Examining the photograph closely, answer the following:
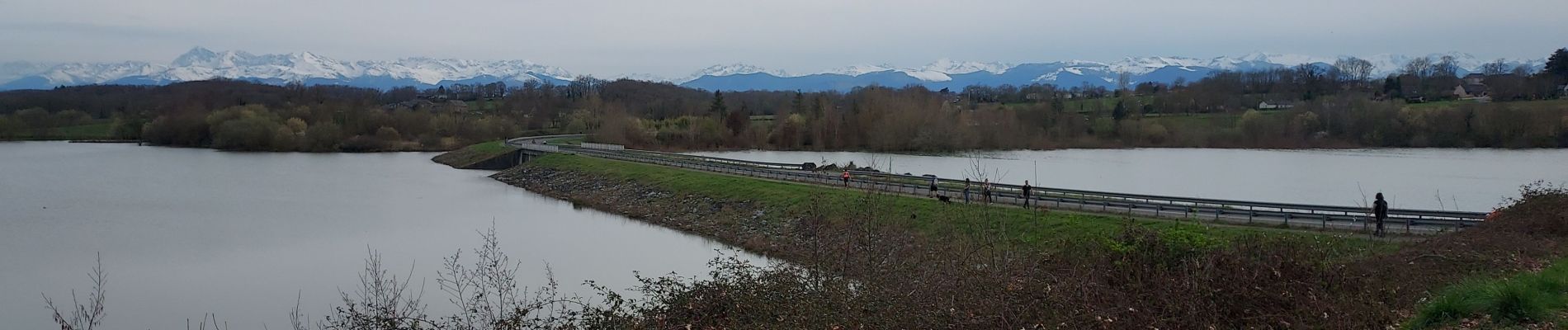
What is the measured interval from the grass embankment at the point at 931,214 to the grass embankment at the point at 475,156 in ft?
70.9

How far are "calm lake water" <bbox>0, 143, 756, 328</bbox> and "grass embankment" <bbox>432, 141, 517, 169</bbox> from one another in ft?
52.7

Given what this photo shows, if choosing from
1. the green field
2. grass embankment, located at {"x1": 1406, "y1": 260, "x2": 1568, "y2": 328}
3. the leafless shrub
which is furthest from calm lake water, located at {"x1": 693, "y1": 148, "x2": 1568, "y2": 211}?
grass embankment, located at {"x1": 1406, "y1": 260, "x2": 1568, "y2": 328}

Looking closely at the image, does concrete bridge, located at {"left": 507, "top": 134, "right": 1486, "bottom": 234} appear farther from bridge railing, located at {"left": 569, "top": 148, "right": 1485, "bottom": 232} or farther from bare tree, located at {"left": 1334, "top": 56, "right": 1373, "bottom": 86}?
bare tree, located at {"left": 1334, "top": 56, "right": 1373, "bottom": 86}

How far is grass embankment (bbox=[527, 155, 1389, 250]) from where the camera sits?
54.9 feet

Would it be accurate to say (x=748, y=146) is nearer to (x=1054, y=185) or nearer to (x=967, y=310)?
(x=1054, y=185)

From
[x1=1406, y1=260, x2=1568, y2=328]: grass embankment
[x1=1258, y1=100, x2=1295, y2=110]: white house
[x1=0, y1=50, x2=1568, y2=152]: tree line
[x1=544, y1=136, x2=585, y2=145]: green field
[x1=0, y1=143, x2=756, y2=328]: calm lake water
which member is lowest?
[x1=0, y1=143, x2=756, y2=328]: calm lake water

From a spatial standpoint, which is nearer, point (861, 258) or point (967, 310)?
point (967, 310)

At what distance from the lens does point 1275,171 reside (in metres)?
60.7

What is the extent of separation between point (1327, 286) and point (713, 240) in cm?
2343

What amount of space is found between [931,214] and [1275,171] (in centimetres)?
4107

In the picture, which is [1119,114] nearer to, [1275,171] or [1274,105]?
[1274,105]

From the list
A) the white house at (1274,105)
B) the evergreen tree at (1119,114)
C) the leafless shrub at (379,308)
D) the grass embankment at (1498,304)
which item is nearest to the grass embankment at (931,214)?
the grass embankment at (1498,304)

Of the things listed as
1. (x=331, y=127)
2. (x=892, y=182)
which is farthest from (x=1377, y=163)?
(x=331, y=127)

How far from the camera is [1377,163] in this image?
65812 millimetres
